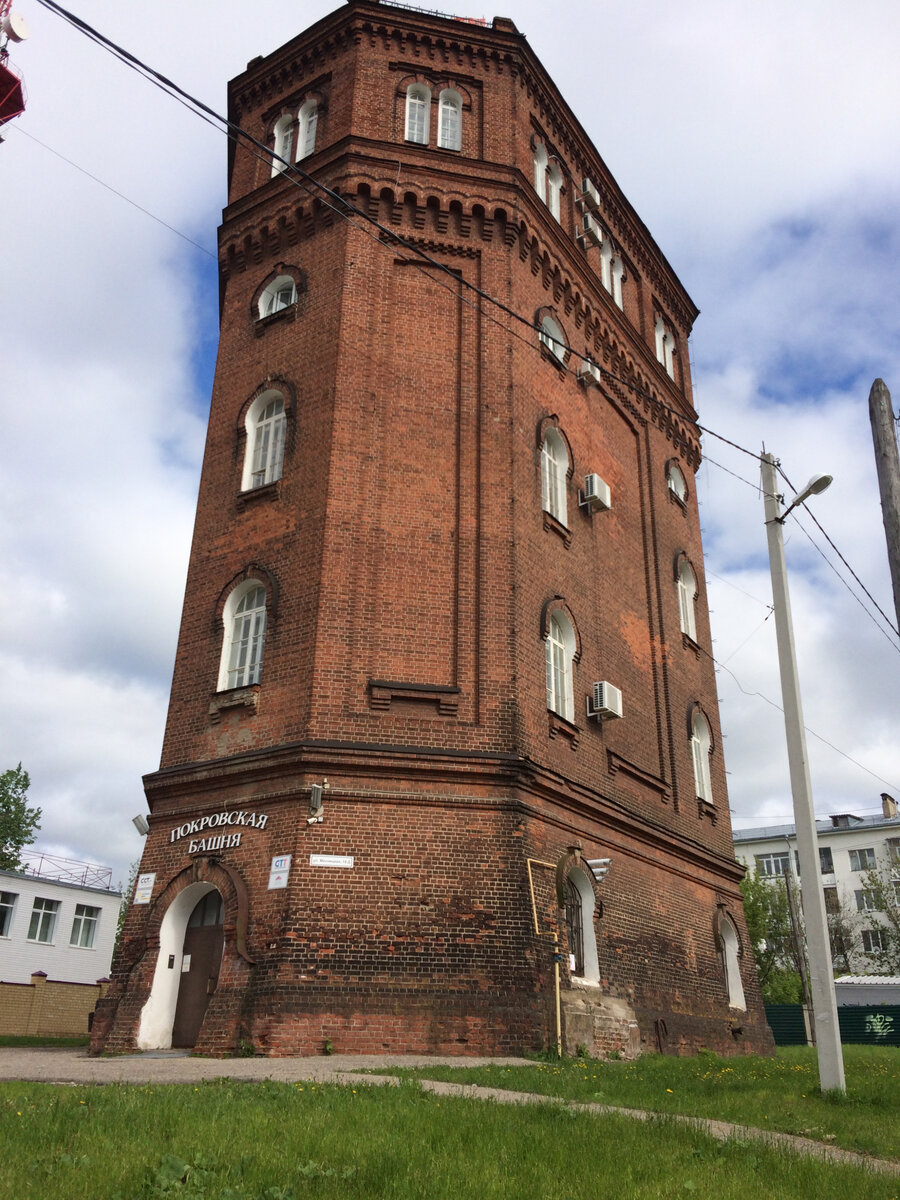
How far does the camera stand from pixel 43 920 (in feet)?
128

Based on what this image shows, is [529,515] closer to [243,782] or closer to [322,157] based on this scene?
[243,782]

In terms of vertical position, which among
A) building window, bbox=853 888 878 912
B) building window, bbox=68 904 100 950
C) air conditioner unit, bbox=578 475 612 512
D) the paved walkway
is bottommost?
the paved walkway

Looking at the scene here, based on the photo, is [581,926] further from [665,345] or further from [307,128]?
[665,345]

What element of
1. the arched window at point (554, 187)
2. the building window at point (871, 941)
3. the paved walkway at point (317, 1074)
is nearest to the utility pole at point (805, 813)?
the paved walkway at point (317, 1074)

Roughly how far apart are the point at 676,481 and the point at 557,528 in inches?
326

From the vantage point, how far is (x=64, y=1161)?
5637mm

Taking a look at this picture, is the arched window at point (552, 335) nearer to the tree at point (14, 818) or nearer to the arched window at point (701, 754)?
the arched window at point (701, 754)

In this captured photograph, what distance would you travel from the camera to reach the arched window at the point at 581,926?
1562 centimetres

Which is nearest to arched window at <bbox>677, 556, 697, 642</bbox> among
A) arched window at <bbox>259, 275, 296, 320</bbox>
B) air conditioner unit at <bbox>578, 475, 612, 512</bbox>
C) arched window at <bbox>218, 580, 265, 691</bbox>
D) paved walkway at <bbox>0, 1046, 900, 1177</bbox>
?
air conditioner unit at <bbox>578, 475, 612, 512</bbox>

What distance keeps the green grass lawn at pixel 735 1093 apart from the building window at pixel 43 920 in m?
31.3

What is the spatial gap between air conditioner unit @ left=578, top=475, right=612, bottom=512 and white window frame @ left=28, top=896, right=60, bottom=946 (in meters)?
29.4

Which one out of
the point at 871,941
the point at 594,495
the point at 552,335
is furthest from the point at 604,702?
the point at 871,941

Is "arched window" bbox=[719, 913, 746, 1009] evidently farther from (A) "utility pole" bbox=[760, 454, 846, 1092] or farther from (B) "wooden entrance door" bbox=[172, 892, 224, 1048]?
(B) "wooden entrance door" bbox=[172, 892, 224, 1048]

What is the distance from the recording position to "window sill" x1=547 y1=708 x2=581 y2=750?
54.1 ft
